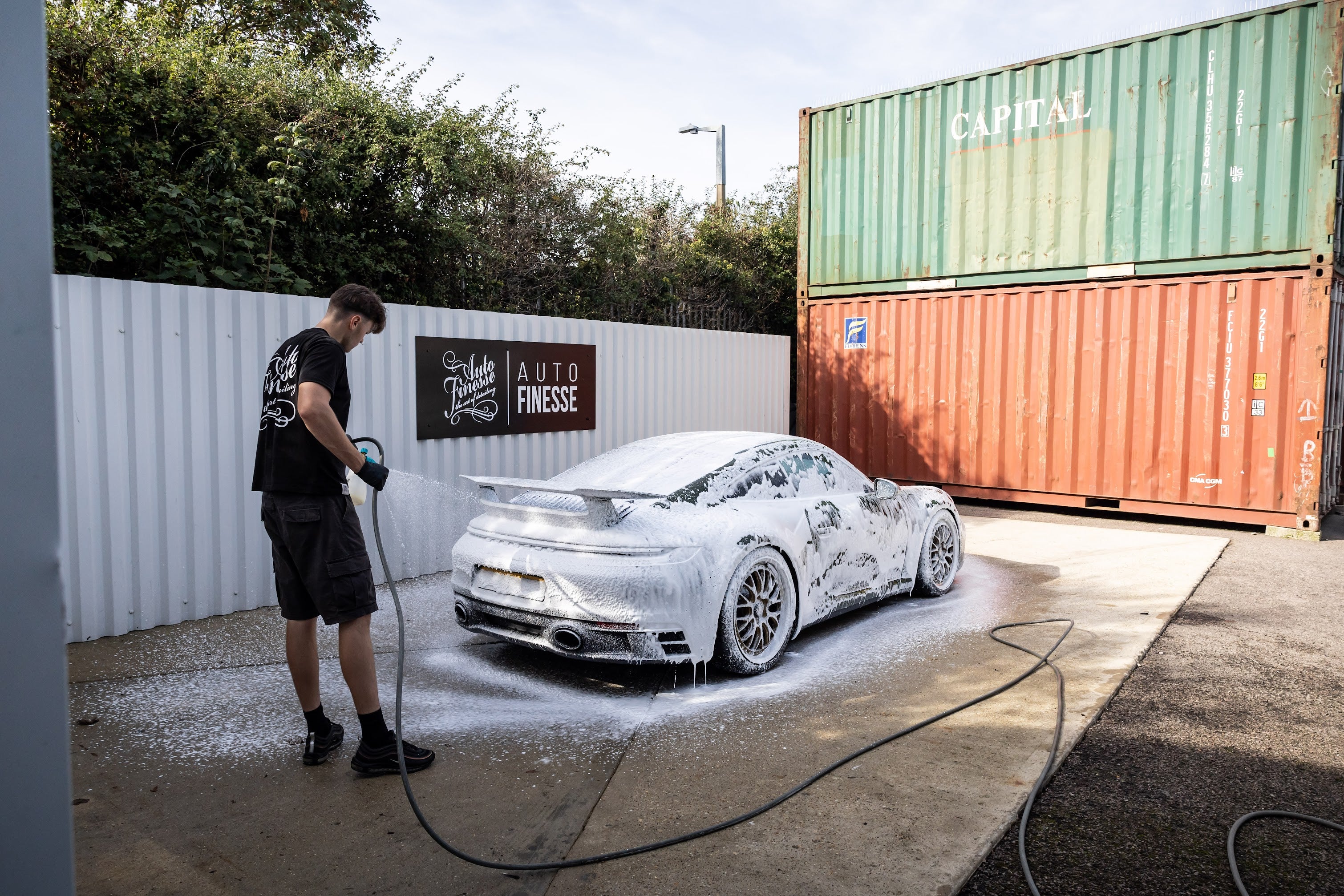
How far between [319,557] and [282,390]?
66cm

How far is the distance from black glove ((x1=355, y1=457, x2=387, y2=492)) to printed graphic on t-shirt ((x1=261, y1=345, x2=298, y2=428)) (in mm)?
344

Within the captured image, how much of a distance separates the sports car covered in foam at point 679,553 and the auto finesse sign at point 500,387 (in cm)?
182

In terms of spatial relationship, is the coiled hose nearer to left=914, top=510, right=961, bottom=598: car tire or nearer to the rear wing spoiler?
the rear wing spoiler

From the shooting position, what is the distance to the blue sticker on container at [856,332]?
37.7ft

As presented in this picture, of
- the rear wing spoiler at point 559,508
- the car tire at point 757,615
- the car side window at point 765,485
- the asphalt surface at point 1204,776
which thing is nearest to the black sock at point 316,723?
the rear wing spoiler at point 559,508

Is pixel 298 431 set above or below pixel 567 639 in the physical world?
above

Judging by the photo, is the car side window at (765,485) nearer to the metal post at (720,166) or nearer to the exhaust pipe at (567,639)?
the exhaust pipe at (567,639)

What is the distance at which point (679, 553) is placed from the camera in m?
4.19

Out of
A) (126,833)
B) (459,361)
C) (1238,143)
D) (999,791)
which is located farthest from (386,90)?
(999,791)

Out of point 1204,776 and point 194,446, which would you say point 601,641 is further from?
point 194,446

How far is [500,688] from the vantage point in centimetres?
435

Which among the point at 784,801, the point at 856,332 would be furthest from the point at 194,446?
the point at 856,332

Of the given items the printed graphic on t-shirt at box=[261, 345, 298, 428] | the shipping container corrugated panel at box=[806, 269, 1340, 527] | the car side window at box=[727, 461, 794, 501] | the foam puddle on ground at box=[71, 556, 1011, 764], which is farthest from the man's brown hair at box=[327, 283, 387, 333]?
the shipping container corrugated panel at box=[806, 269, 1340, 527]

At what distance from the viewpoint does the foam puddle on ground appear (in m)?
3.71
